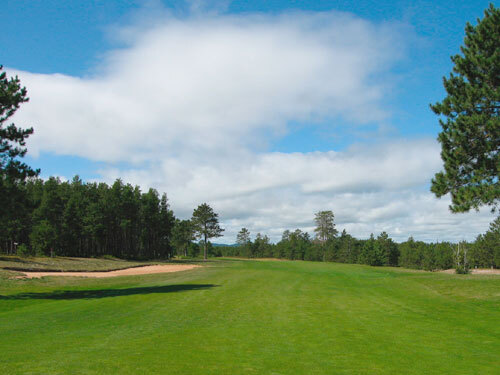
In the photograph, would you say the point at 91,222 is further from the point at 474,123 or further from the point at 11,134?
the point at 474,123

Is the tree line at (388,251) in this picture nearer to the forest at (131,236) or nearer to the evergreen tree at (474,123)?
the forest at (131,236)

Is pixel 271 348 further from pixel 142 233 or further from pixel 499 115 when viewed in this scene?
pixel 142 233

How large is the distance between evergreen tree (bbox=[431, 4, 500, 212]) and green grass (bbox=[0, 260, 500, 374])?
6.60 m

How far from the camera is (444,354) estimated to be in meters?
10.1

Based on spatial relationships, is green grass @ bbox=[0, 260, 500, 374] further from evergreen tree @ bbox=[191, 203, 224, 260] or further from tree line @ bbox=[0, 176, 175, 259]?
evergreen tree @ bbox=[191, 203, 224, 260]

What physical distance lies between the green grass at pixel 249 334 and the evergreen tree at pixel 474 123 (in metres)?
6.60

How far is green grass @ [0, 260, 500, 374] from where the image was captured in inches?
338

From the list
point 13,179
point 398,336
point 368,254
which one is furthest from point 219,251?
point 398,336

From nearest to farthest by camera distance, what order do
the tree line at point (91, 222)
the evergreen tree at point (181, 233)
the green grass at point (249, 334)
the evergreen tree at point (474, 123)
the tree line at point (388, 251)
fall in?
1. the green grass at point (249, 334)
2. the evergreen tree at point (474, 123)
3. the tree line at point (91, 222)
4. the tree line at point (388, 251)
5. the evergreen tree at point (181, 233)

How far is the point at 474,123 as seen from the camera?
22375 mm

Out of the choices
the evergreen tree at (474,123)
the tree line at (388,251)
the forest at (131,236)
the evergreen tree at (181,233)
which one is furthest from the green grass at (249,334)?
the evergreen tree at (181,233)

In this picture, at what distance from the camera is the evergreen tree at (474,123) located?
889 inches

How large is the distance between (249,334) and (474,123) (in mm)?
18949

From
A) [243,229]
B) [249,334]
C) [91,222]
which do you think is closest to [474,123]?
[249,334]
